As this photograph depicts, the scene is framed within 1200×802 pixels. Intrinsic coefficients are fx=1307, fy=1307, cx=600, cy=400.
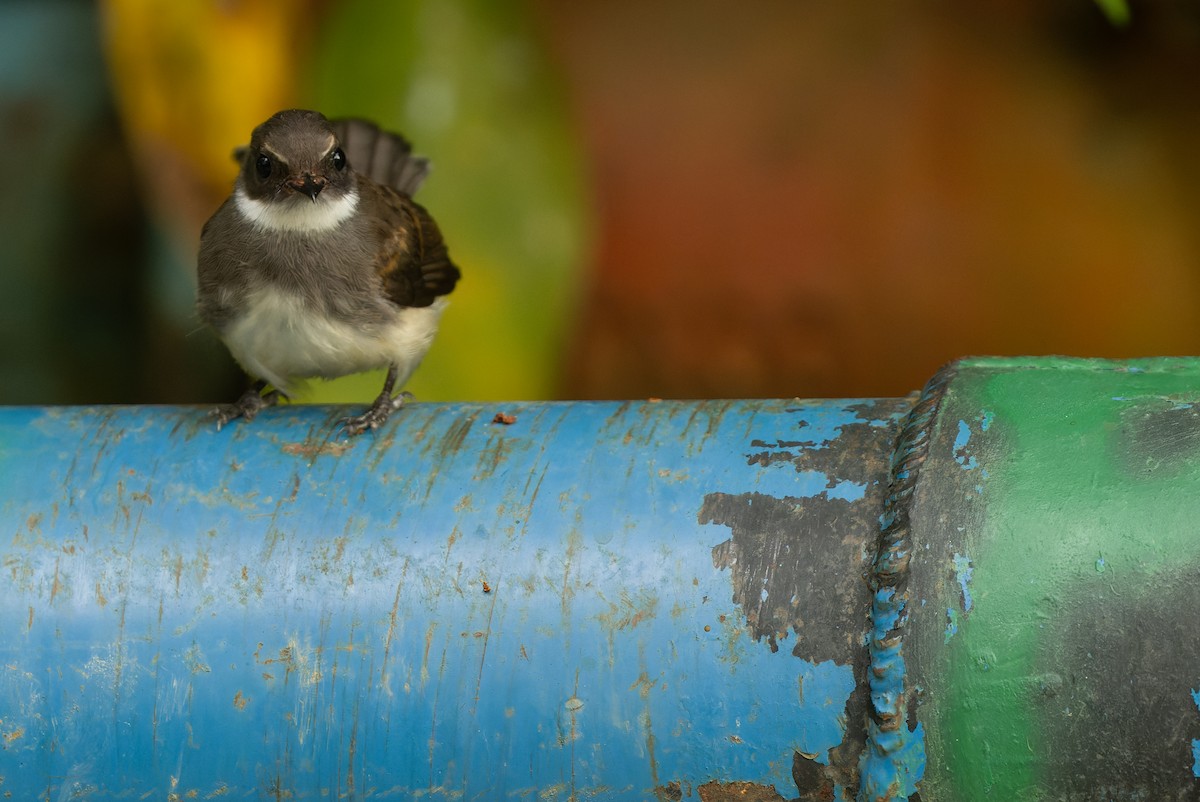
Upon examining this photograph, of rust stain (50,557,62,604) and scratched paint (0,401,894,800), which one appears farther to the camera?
rust stain (50,557,62,604)

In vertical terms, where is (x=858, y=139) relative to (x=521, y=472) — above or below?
above

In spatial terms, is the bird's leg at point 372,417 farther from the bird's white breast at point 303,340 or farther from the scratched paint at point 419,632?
the bird's white breast at point 303,340

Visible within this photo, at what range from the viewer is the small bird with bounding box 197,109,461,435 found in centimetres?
321

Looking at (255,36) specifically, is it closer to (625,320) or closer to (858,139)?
(625,320)

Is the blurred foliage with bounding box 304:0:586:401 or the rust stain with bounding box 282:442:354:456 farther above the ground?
the blurred foliage with bounding box 304:0:586:401

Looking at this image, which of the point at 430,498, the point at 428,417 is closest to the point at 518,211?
the point at 428,417

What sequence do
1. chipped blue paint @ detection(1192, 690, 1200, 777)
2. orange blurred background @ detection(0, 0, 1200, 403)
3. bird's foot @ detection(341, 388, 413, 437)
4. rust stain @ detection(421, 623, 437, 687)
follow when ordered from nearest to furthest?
1. chipped blue paint @ detection(1192, 690, 1200, 777)
2. rust stain @ detection(421, 623, 437, 687)
3. bird's foot @ detection(341, 388, 413, 437)
4. orange blurred background @ detection(0, 0, 1200, 403)

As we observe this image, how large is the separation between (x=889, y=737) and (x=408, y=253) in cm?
205

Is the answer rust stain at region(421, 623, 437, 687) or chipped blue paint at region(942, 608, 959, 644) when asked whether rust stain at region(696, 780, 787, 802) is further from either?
rust stain at region(421, 623, 437, 687)

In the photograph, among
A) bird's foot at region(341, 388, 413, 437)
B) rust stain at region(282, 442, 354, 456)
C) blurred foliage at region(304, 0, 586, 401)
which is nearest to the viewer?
rust stain at region(282, 442, 354, 456)

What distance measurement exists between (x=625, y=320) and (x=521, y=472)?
308cm

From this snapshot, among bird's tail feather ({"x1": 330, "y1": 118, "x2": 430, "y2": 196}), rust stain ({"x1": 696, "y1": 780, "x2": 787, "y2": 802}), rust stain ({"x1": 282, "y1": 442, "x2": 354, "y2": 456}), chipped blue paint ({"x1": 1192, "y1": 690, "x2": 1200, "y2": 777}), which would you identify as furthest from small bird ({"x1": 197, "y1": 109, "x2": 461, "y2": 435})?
chipped blue paint ({"x1": 1192, "y1": 690, "x2": 1200, "y2": 777})

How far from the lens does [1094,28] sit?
4.80 meters

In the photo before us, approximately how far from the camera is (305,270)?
3.23m
